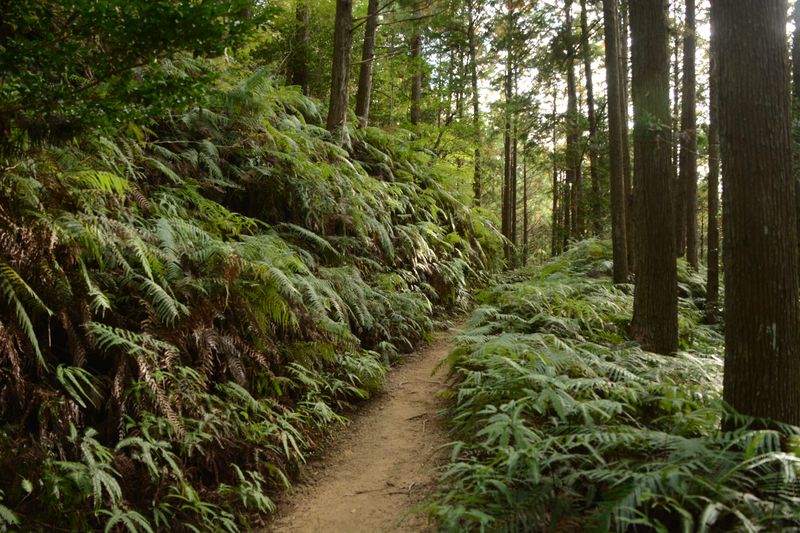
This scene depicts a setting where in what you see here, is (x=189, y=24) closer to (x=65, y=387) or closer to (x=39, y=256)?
(x=39, y=256)

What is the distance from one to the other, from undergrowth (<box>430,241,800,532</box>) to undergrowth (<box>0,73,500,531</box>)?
1666 mm

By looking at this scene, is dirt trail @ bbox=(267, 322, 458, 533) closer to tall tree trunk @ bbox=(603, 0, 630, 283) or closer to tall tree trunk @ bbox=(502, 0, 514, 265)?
tall tree trunk @ bbox=(603, 0, 630, 283)

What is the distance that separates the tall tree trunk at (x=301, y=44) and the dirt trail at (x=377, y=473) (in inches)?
446

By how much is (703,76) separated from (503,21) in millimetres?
7402

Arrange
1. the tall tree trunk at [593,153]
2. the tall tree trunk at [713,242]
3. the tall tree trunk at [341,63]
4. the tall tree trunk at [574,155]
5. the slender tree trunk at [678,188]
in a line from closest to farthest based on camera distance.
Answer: the tall tree trunk at [713,242] < the tall tree trunk at [341,63] < the slender tree trunk at [678,188] < the tall tree trunk at [593,153] < the tall tree trunk at [574,155]

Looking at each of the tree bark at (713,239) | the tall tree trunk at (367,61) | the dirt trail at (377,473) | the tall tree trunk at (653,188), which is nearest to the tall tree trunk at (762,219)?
the dirt trail at (377,473)

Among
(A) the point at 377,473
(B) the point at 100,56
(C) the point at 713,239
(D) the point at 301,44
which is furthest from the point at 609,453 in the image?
(D) the point at 301,44

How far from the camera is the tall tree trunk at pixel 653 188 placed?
641 cm

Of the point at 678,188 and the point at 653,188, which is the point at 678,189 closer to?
the point at 678,188

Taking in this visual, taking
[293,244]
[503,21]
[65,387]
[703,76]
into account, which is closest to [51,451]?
[65,387]

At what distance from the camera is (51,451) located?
328cm

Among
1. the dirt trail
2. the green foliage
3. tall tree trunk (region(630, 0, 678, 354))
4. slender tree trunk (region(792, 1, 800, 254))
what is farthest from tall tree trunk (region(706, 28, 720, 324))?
the green foliage

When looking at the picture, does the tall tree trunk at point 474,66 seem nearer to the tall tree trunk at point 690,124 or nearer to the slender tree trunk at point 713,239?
the tall tree trunk at point 690,124

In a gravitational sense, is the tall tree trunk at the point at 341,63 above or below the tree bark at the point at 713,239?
above
